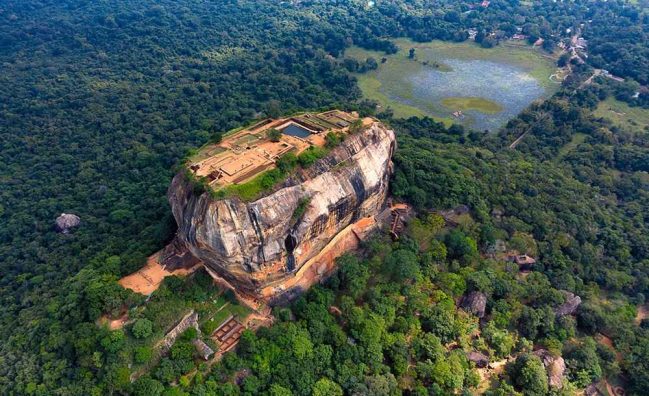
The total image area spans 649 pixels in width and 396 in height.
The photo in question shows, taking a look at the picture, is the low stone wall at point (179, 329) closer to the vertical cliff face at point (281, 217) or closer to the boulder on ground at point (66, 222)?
the vertical cliff face at point (281, 217)

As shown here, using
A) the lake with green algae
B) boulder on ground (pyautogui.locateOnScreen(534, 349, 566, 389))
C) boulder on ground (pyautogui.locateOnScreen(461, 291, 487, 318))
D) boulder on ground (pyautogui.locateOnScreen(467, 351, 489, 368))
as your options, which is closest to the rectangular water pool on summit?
boulder on ground (pyautogui.locateOnScreen(461, 291, 487, 318))

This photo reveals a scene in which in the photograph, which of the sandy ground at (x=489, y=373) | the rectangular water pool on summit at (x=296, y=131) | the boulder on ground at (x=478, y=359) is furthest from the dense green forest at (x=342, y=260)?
the rectangular water pool on summit at (x=296, y=131)

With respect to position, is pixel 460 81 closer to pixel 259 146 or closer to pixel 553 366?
pixel 259 146

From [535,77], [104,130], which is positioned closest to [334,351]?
[104,130]

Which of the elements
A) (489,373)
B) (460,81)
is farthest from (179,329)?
(460,81)

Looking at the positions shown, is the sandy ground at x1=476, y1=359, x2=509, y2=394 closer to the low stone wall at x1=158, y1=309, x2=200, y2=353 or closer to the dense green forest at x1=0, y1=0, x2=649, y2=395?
the dense green forest at x1=0, y1=0, x2=649, y2=395

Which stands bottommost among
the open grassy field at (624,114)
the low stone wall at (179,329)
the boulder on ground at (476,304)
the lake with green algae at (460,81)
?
the lake with green algae at (460,81)
